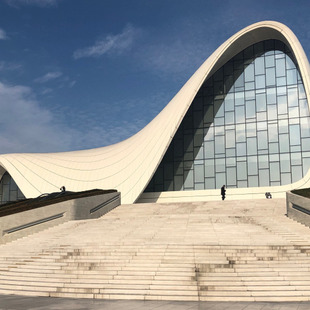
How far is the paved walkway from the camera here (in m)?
6.33

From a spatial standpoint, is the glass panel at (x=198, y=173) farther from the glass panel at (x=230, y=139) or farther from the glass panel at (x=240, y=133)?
the glass panel at (x=240, y=133)

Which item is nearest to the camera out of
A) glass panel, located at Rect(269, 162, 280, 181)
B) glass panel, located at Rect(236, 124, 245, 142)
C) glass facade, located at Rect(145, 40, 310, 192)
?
glass panel, located at Rect(269, 162, 280, 181)

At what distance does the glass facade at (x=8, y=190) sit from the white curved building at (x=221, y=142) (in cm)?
395

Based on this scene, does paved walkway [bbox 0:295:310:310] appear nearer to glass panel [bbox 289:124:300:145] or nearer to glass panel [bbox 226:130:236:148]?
glass panel [bbox 289:124:300:145]

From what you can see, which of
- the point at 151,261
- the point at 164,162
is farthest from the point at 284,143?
the point at 151,261

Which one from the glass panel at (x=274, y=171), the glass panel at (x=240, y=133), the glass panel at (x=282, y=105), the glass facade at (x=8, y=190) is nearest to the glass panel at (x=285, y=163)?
the glass panel at (x=274, y=171)

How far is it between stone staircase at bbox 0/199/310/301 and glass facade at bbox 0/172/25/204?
21.6 meters

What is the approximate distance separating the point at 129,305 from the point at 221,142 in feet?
75.2

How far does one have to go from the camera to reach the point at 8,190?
110ft

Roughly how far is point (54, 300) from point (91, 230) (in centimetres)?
593

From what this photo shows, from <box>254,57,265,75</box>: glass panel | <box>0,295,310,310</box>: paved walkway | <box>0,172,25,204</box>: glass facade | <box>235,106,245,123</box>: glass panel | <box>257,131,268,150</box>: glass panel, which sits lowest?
<box>0,295,310,310</box>: paved walkway

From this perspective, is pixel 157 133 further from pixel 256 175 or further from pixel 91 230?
pixel 91 230

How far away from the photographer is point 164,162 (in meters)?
29.3

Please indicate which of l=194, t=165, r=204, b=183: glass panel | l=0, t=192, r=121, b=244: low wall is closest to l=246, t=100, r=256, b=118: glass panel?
l=194, t=165, r=204, b=183: glass panel
